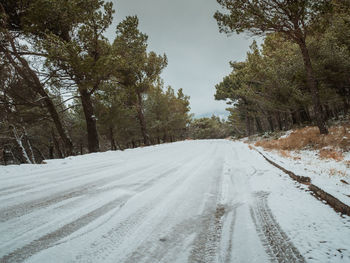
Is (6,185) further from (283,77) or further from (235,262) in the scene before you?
(283,77)

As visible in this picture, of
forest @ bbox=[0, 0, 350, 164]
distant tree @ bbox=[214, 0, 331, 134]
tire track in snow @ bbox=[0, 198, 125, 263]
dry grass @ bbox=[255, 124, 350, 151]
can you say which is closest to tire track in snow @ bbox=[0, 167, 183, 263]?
tire track in snow @ bbox=[0, 198, 125, 263]

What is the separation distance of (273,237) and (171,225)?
0.70 metres

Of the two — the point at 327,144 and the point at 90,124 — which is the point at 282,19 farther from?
the point at 90,124

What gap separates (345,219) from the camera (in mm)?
1180

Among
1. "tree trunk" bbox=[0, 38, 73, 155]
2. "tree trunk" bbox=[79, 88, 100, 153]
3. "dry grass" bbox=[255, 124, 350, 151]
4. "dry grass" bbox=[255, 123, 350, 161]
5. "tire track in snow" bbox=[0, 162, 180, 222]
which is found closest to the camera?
"tire track in snow" bbox=[0, 162, 180, 222]

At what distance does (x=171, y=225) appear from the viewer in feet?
4.19

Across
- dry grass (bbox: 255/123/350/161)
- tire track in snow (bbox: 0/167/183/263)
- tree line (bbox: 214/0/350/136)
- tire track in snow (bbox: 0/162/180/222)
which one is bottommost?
dry grass (bbox: 255/123/350/161)

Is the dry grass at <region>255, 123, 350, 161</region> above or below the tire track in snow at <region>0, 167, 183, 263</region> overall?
below

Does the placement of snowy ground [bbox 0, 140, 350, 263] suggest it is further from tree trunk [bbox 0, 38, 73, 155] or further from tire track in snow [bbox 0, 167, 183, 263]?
tree trunk [bbox 0, 38, 73, 155]

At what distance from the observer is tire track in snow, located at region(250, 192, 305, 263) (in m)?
0.89

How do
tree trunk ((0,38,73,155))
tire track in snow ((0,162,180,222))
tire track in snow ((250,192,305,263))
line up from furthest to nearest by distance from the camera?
1. tree trunk ((0,38,73,155))
2. tire track in snow ((0,162,180,222))
3. tire track in snow ((250,192,305,263))

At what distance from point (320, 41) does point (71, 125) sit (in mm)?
23351

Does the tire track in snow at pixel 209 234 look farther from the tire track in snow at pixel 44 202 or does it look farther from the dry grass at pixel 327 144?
the dry grass at pixel 327 144

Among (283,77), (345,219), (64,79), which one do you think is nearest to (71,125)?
(64,79)
